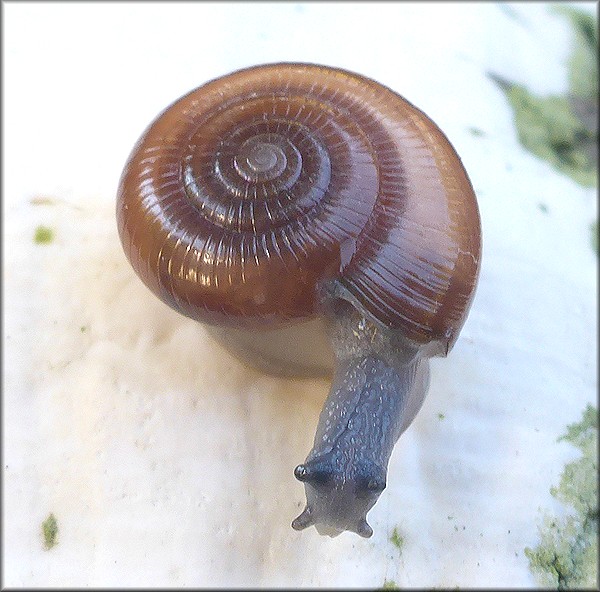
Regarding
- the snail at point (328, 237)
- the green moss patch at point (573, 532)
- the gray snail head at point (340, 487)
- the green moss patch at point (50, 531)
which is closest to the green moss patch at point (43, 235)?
the snail at point (328, 237)

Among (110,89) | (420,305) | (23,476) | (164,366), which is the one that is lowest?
(23,476)

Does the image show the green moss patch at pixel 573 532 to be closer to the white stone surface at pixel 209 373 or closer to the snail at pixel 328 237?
the white stone surface at pixel 209 373

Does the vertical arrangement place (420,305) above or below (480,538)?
above

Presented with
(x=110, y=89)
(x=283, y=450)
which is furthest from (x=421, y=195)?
(x=110, y=89)

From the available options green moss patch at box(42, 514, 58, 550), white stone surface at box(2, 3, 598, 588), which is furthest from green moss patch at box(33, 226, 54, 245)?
green moss patch at box(42, 514, 58, 550)

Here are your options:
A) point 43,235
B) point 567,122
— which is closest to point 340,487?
point 43,235

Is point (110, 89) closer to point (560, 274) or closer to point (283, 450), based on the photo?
point (283, 450)

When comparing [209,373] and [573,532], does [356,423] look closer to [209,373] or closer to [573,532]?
[209,373]

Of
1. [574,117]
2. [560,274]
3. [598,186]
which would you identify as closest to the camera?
[560,274]
